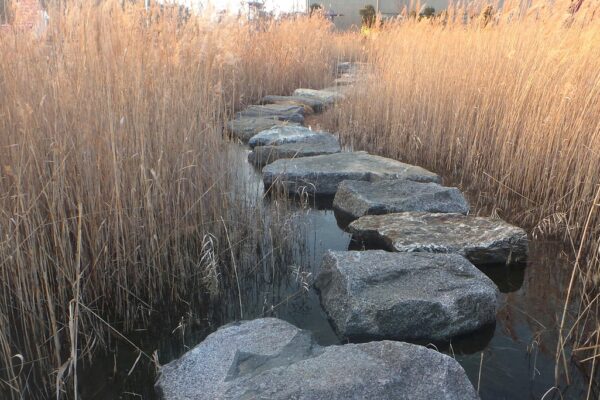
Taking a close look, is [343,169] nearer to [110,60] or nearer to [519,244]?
[519,244]

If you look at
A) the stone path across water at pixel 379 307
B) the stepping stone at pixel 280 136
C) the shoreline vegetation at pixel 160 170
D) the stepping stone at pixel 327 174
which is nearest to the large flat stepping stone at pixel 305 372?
the stone path across water at pixel 379 307

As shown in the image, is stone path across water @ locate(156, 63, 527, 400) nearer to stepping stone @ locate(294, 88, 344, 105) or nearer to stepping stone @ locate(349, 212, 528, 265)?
stepping stone @ locate(349, 212, 528, 265)

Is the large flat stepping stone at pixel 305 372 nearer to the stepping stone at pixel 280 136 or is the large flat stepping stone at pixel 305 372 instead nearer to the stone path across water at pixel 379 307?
the stone path across water at pixel 379 307

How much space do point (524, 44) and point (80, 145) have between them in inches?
107

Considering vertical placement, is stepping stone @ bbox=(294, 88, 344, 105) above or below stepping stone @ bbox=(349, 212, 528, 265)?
above

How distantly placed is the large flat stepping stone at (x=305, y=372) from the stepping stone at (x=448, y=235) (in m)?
0.96

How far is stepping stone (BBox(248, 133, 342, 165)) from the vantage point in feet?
12.6

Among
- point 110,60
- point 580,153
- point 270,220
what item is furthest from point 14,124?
point 580,153

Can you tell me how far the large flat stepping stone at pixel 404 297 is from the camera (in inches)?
71.7

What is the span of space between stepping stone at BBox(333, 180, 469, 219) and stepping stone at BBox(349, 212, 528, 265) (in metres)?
0.16

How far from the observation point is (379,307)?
1.81 metres

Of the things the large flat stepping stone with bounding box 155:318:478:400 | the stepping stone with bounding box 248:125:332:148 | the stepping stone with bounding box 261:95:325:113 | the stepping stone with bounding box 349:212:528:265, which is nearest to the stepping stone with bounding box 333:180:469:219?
the stepping stone with bounding box 349:212:528:265

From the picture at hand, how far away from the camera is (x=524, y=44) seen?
3271 millimetres

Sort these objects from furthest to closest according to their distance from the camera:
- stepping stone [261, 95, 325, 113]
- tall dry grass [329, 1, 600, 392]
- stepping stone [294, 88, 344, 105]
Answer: stepping stone [294, 88, 344, 105] → stepping stone [261, 95, 325, 113] → tall dry grass [329, 1, 600, 392]
